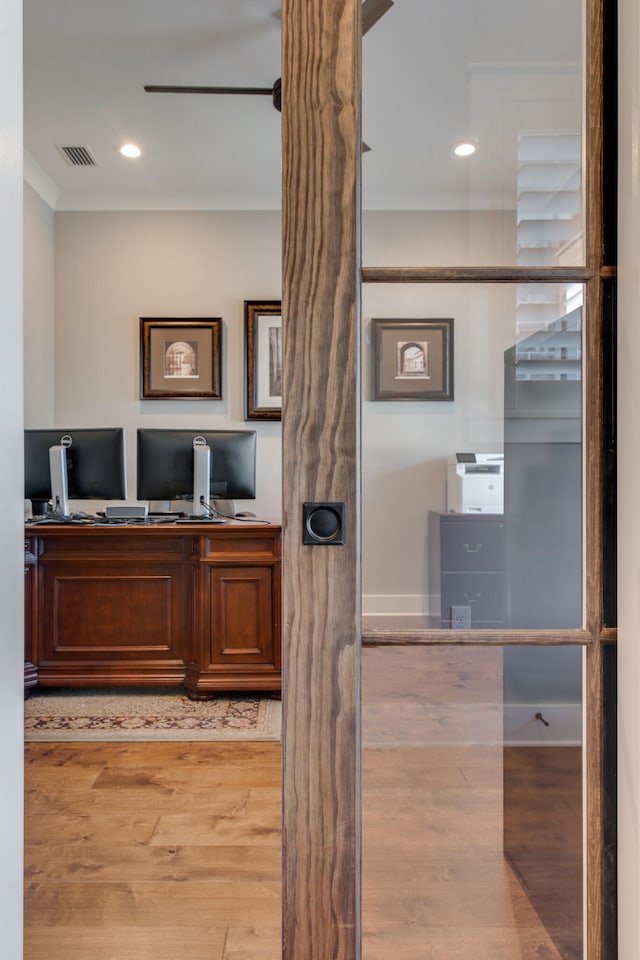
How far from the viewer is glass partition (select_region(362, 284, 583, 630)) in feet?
3.10

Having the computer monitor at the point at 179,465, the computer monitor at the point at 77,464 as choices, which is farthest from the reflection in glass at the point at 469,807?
the computer monitor at the point at 77,464

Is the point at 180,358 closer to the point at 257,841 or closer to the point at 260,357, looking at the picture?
the point at 260,357

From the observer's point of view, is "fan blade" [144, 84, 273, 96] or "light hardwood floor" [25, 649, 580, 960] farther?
"fan blade" [144, 84, 273, 96]

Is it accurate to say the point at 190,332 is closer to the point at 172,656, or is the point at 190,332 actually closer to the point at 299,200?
the point at 172,656

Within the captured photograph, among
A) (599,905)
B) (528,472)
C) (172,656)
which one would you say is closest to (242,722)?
(172,656)

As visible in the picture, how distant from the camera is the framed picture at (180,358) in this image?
4430mm

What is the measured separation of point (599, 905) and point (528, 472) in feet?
2.13

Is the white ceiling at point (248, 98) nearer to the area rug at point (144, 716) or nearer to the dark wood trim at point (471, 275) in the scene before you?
the dark wood trim at point (471, 275)

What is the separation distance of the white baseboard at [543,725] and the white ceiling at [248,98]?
770 mm

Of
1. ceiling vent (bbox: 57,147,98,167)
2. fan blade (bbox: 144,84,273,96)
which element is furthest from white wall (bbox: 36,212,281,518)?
fan blade (bbox: 144,84,273,96)

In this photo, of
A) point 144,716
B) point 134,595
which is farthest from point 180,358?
point 144,716

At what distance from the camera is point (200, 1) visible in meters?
2.64
